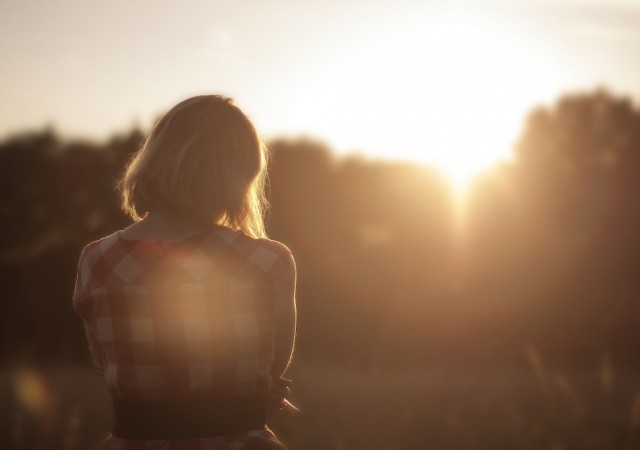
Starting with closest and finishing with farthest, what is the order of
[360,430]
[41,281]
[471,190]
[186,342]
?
[186,342] → [360,430] → [41,281] → [471,190]

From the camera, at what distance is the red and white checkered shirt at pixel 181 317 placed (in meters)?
2.05

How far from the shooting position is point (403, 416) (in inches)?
346

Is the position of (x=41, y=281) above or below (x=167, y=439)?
below

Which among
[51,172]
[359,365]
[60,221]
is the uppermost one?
[51,172]

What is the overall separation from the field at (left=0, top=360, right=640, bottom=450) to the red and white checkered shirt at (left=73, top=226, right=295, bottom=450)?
3029 mm

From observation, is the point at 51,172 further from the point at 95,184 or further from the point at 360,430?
the point at 360,430

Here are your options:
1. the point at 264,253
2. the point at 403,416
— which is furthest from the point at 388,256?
the point at 264,253

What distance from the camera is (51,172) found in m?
17.1

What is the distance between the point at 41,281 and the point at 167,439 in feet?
50.2

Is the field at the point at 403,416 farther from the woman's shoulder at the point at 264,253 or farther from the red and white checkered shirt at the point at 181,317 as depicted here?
the woman's shoulder at the point at 264,253

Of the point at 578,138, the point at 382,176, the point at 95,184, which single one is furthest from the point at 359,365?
the point at 578,138

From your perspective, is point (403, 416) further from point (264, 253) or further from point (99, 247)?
point (99, 247)

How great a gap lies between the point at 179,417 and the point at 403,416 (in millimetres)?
7045

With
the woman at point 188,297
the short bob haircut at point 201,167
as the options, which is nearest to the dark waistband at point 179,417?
the woman at point 188,297
